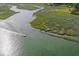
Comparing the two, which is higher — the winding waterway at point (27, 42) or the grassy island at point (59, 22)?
the grassy island at point (59, 22)

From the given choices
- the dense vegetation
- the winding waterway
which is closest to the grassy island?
the winding waterway

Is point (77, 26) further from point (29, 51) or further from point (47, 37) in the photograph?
point (29, 51)

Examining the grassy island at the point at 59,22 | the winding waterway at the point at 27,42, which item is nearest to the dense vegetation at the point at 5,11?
the winding waterway at the point at 27,42

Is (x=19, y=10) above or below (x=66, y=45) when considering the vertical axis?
above

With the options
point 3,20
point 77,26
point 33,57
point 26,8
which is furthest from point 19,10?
point 77,26

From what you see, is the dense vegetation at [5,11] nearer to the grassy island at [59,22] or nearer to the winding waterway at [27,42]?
the winding waterway at [27,42]

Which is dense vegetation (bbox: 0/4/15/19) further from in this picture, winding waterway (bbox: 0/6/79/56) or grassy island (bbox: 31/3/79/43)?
grassy island (bbox: 31/3/79/43)

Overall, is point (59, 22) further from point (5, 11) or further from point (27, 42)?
point (5, 11)

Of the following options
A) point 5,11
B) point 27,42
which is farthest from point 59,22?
point 5,11
